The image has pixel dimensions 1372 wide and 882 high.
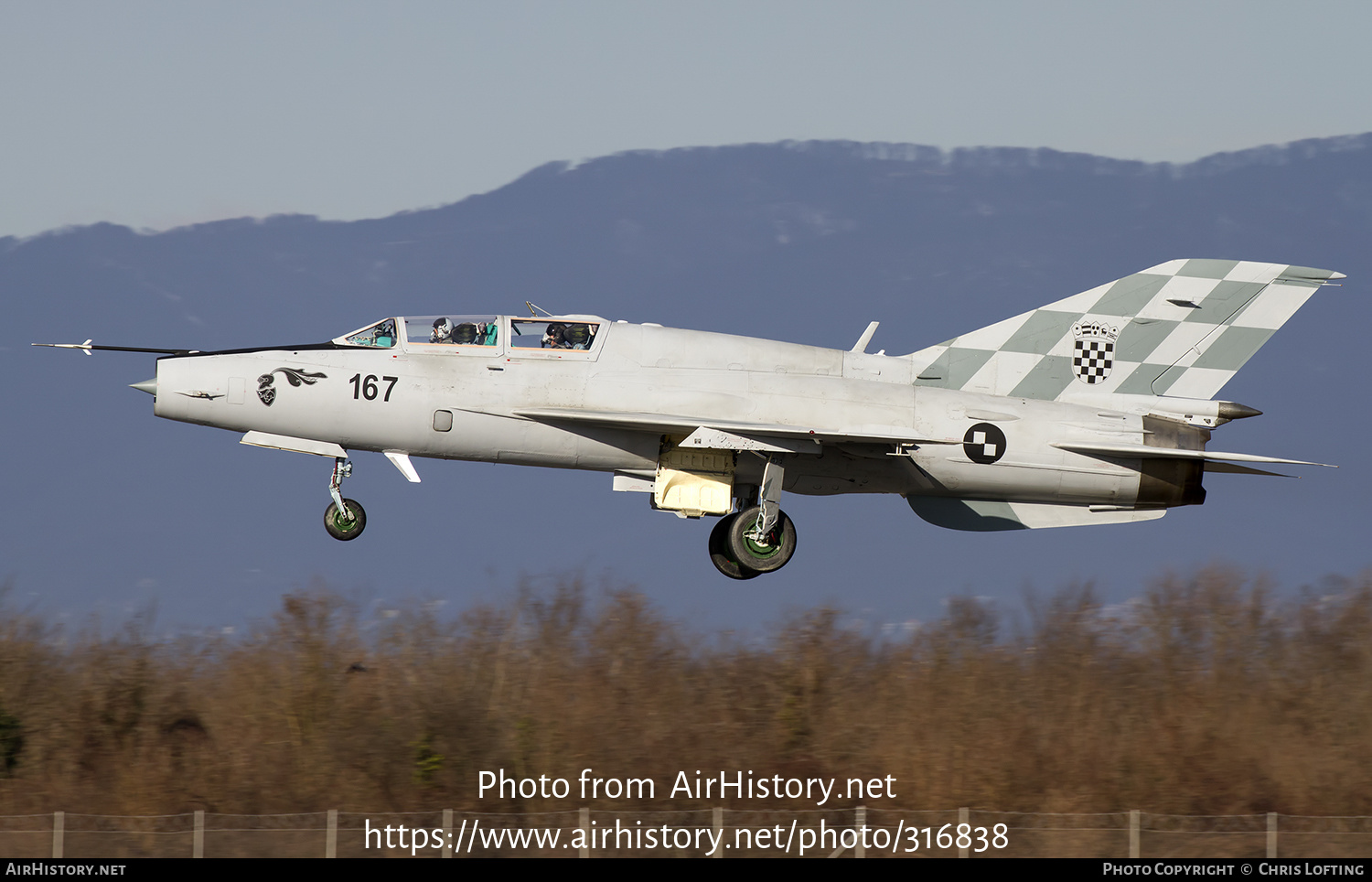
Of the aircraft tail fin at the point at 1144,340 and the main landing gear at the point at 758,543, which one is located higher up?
the aircraft tail fin at the point at 1144,340

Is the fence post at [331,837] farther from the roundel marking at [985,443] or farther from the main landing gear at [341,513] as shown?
the roundel marking at [985,443]

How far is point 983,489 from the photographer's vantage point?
19.7m

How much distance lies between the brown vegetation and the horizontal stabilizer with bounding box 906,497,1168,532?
527 centimetres

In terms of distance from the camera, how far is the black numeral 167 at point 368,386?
18375mm

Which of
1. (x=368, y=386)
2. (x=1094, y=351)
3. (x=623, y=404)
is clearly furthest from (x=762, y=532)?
(x=368, y=386)

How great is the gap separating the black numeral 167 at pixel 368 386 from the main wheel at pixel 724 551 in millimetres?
4941

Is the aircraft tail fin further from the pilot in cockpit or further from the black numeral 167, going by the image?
the black numeral 167

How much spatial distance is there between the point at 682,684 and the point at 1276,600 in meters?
13.0

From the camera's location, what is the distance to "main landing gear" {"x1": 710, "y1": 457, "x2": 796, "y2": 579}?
62.4 feet

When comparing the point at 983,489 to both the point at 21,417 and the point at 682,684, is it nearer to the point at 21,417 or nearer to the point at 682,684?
the point at 682,684

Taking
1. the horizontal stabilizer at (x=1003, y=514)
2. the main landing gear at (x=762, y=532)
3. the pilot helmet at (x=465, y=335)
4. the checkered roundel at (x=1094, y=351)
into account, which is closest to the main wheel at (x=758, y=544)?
the main landing gear at (x=762, y=532)

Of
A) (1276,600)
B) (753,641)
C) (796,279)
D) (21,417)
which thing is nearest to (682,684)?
(753,641)

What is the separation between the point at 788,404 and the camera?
61.4ft

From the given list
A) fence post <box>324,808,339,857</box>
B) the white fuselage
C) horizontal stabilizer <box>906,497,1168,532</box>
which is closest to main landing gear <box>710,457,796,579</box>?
the white fuselage
